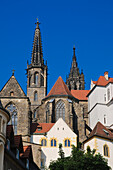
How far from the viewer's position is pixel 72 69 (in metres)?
112

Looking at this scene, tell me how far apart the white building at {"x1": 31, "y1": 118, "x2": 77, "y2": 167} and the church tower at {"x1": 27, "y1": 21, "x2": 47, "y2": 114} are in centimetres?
3337

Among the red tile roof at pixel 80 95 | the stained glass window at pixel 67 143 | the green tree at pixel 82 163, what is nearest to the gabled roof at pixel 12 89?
the stained glass window at pixel 67 143

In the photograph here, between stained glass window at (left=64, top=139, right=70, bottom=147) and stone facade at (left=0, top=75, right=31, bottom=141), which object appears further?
stone facade at (left=0, top=75, right=31, bottom=141)

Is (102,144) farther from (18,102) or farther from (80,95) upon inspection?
(80,95)

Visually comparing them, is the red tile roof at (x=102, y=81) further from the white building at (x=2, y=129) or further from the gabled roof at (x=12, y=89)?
the white building at (x=2, y=129)

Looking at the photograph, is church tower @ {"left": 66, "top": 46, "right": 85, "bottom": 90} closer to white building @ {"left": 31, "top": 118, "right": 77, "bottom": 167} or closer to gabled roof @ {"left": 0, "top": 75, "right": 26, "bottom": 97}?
white building @ {"left": 31, "top": 118, "right": 77, "bottom": 167}

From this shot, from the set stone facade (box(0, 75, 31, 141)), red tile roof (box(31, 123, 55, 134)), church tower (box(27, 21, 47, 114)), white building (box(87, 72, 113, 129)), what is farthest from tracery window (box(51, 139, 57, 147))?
church tower (box(27, 21, 47, 114))

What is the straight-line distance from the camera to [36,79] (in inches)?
3861

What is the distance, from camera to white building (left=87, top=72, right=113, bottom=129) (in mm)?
70125

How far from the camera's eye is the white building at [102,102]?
7012 cm

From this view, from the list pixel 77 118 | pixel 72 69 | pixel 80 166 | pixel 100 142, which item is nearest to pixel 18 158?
pixel 80 166

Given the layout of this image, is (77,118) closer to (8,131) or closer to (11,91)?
(11,91)

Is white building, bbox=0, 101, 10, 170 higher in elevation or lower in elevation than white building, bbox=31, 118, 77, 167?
lower

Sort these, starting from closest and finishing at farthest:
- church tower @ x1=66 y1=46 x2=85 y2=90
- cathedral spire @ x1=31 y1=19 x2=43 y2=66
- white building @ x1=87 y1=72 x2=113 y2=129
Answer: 1. white building @ x1=87 y1=72 x2=113 y2=129
2. cathedral spire @ x1=31 y1=19 x2=43 y2=66
3. church tower @ x1=66 y1=46 x2=85 y2=90
